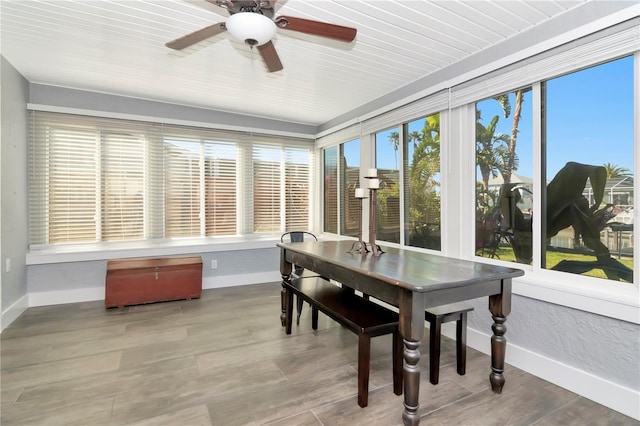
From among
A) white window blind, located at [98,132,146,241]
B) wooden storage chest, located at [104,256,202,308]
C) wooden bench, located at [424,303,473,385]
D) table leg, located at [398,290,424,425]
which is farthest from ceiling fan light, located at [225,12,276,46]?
white window blind, located at [98,132,146,241]

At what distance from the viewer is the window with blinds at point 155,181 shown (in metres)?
3.65

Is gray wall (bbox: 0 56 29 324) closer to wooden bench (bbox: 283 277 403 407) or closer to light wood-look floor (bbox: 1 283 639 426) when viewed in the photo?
light wood-look floor (bbox: 1 283 639 426)

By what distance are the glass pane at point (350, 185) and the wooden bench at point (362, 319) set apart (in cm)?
200

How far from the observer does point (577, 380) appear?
1.99m

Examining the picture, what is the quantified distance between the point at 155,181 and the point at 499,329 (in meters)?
4.12

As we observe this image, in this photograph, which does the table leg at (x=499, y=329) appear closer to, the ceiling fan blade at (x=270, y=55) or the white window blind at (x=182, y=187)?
the ceiling fan blade at (x=270, y=55)

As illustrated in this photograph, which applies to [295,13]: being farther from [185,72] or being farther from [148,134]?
[148,134]

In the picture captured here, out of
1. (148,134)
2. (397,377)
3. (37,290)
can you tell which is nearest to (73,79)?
(148,134)

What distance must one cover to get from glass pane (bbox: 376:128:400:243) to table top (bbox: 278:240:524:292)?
1.17m

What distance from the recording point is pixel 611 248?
1.96 meters

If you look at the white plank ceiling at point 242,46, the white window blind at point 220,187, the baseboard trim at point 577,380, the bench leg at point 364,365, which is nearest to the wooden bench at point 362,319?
the bench leg at point 364,365

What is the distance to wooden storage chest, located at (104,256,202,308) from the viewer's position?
353 cm

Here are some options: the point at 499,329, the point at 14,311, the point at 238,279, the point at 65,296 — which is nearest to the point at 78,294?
the point at 65,296

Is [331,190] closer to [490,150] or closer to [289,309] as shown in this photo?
[289,309]
